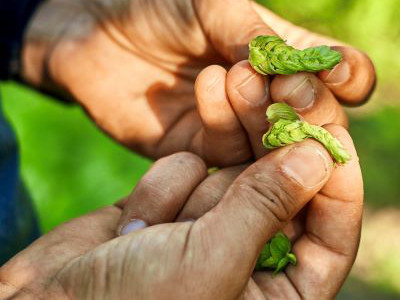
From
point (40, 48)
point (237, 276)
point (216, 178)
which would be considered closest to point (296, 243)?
point (216, 178)

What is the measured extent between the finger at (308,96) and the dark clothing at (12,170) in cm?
94

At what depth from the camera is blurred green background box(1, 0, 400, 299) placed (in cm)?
295

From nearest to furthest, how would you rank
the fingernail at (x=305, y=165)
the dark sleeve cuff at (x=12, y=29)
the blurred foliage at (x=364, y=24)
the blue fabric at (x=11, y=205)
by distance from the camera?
the fingernail at (x=305, y=165), the blue fabric at (x=11, y=205), the dark sleeve cuff at (x=12, y=29), the blurred foliage at (x=364, y=24)

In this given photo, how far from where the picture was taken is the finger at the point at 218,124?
1512 millimetres

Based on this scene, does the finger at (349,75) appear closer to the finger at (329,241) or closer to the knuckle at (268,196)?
the finger at (329,241)

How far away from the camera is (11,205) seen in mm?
1831

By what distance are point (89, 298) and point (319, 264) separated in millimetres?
605

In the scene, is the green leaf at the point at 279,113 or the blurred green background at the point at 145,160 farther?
the blurred green background at the point at 145,160

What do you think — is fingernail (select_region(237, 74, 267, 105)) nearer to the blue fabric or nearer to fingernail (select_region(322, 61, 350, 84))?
fingernail (select_region(322, 61, 350, 84))

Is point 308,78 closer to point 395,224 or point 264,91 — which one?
point 264,91

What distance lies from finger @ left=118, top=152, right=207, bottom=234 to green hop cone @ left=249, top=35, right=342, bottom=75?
13.7 inches

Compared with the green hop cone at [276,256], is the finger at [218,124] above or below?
above

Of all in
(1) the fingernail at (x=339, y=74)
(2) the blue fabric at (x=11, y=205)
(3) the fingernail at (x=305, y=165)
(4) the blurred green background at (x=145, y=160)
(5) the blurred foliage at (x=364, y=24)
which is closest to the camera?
(3) the fingernail at (x=305, y=165)

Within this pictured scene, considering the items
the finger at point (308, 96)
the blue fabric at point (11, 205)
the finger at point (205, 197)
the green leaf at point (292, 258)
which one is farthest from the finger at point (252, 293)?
the blue fabric at point (11, 205)
